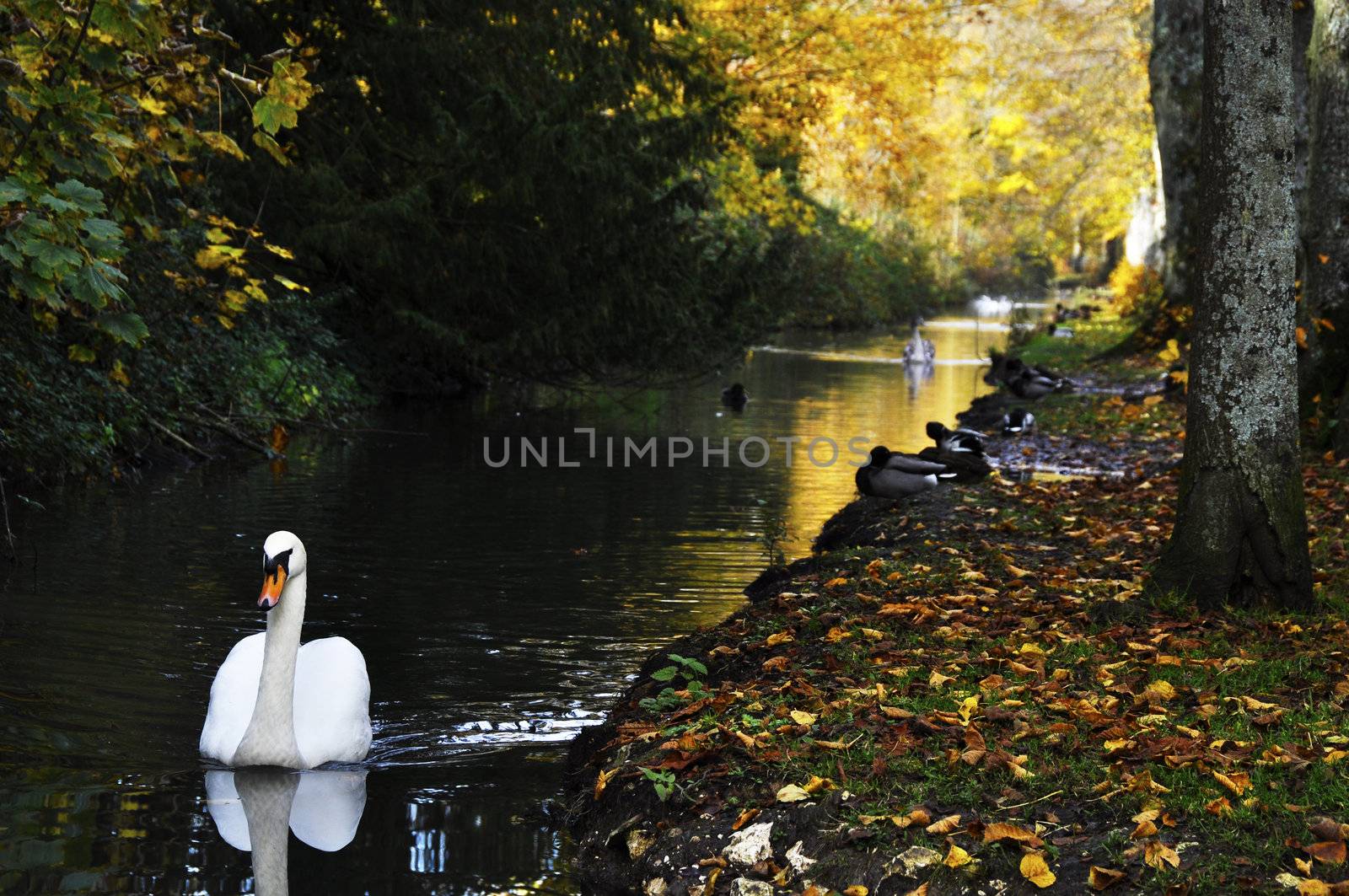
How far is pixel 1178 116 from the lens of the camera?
22453 millimetres

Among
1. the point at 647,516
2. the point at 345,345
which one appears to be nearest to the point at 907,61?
the point at 345,345

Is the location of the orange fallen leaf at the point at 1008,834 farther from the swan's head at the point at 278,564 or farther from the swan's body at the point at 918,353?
the swan's body at the point at 918,353

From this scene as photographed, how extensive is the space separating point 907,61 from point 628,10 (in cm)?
1055

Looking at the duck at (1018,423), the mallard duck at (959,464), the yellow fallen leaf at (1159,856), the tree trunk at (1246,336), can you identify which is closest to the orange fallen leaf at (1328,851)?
the yellow fallen leaf at (1159,856)

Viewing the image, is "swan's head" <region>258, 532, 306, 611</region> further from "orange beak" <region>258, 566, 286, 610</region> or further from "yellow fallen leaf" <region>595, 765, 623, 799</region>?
"yellow fallen leaf" <region>595, 765, 623, 799</region>

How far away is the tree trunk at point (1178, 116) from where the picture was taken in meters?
21.4

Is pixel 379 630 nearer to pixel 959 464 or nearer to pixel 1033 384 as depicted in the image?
pixel 959 464

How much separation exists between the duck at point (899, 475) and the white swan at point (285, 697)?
682 centimetres

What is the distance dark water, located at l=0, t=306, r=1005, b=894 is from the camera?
5.87m

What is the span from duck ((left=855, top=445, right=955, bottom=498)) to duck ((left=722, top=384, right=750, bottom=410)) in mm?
10605

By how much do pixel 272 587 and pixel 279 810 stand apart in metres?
0.96

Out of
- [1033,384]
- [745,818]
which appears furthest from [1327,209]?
[1033,384]

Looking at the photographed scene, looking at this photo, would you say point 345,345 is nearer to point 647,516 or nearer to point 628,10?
point 628,10

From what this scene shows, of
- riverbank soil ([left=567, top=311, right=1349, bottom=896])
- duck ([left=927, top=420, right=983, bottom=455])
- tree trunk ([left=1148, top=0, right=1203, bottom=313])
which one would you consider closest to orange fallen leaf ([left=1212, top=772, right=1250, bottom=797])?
riverbank soil ([left=567, top=311, right=1349, bottom=896])
